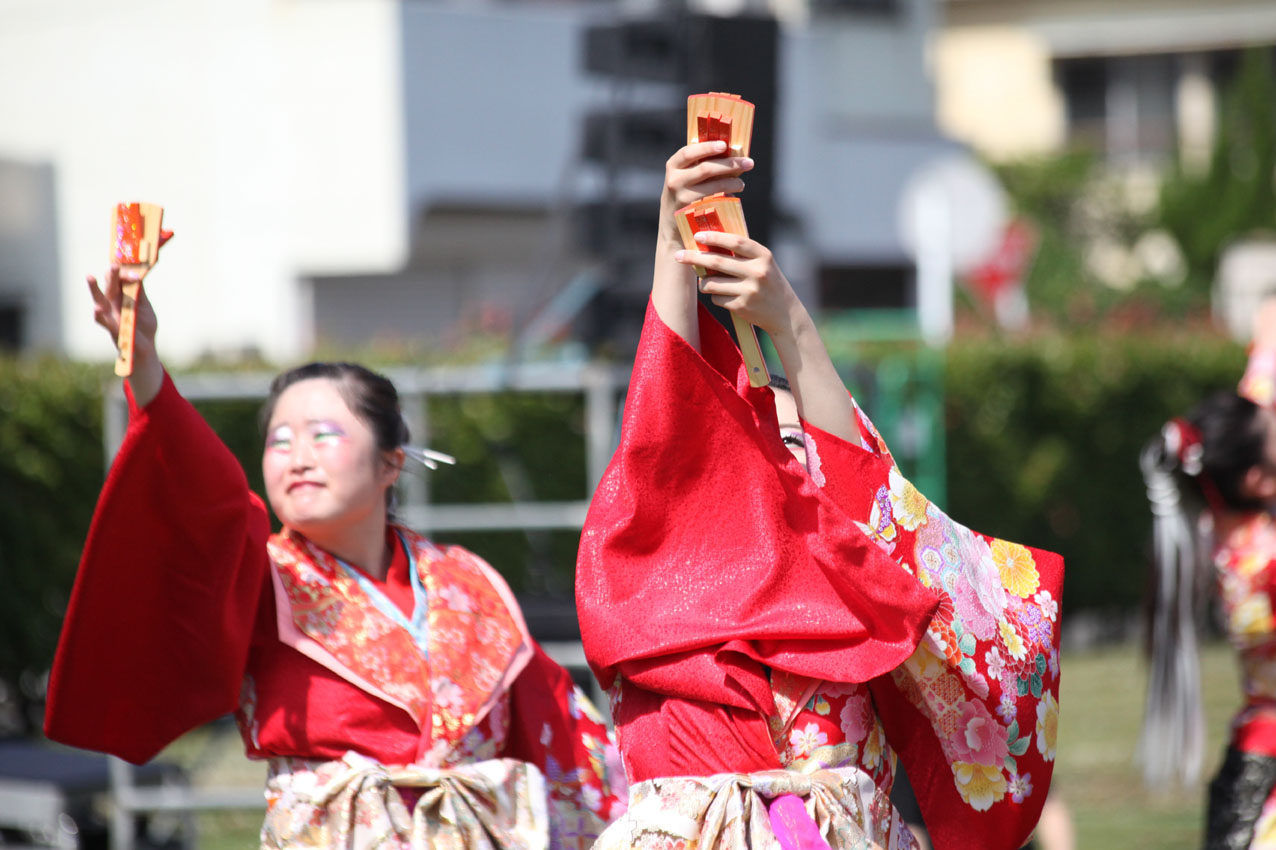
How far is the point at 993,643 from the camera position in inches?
87.4

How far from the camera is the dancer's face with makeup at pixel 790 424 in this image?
2189 mm

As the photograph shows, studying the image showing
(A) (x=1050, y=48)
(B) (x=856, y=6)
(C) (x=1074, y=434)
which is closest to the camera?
(C) (x=1074, y=434)

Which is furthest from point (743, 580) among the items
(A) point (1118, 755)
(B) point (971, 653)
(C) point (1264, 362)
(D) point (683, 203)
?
(A) point (1118, 755)

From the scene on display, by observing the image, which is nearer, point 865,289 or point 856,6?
point 856,6

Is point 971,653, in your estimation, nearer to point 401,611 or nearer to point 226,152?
point 401,611

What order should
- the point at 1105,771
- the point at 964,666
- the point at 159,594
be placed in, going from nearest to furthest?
the point at 964,666, the point at 159,594, the point at 1105,771

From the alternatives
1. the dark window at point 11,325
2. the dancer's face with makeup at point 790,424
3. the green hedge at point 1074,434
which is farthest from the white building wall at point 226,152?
the dancer's face with makeup at point 790,424

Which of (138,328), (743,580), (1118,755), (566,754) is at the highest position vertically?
(138,328)

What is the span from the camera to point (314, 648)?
2480 mm

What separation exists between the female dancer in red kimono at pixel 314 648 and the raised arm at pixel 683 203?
77 cm

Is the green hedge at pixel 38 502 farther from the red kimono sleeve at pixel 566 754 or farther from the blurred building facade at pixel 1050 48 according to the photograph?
the blurred building facade at pixel 1050 48

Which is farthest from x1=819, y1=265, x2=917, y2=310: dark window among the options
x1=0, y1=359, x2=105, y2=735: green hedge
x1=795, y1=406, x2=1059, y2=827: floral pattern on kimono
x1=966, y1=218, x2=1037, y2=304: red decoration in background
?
x1=795, y1=406, x2=1059, y2=827: floral pattern on kimono

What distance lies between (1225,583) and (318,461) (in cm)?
203

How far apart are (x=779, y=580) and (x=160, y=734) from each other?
108 cm
